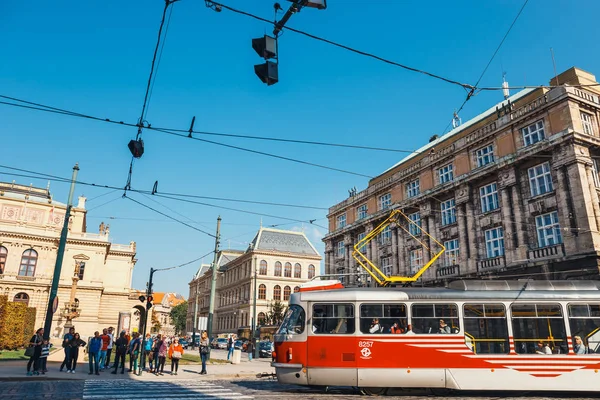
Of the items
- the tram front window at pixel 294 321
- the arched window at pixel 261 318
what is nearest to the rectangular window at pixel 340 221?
the arched window at pixel 261 318

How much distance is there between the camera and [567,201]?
24.4 m

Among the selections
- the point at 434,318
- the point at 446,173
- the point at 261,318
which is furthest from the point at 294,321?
the point at 261,318

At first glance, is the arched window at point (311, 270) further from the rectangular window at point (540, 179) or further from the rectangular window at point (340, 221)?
the rectangular window at point (540, 179)

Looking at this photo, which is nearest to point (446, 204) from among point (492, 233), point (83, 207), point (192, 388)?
point (492, 233)

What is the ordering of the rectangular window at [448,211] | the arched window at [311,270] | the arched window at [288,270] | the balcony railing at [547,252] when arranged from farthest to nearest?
1. the arched window at [311,270]
2. the arched window at [288,270]
3. the rectangular window at [448,211]
4. the balcony railing at [547,252]

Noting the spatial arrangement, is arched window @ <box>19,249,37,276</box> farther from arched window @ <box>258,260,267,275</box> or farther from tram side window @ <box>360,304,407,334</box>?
tram side window @ <box>360,304,407,334</box>

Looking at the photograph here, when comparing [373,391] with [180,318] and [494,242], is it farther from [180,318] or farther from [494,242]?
[180,318]

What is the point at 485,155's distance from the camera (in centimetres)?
3141

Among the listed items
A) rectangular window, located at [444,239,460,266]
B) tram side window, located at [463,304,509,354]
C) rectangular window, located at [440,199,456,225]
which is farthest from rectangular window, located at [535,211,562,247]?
tram side window, located at [463,304,509,354]

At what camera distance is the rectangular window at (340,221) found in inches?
1970

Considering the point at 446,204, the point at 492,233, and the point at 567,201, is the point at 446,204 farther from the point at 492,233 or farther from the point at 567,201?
the point at 567,201

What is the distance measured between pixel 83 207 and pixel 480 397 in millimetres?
77112

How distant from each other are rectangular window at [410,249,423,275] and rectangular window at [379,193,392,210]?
245 inches

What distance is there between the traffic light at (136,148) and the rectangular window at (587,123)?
85.8ft
